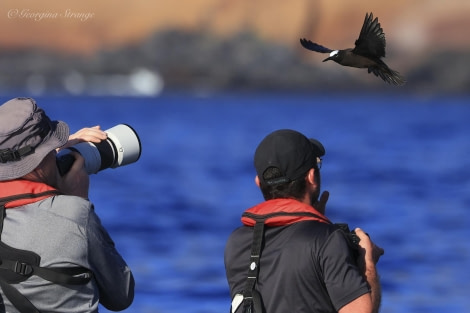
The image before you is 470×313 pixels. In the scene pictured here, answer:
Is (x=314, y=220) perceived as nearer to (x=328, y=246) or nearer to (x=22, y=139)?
(x=328, y=246)

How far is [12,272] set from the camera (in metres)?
4.09

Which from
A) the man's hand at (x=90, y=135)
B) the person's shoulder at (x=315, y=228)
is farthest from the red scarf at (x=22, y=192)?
the person's shoulder at (x=315, y=228)

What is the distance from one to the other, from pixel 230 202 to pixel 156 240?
7842mm

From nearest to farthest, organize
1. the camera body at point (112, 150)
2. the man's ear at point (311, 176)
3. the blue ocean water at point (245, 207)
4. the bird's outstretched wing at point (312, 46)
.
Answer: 1. the man's ear at point (311, 176)
2. the camera body at point (112, 150)
3. the bird's outstretched wing at point (312, 46)
4. the blue ocean water at point (245, 207)

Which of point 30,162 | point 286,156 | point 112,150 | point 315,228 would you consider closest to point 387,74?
point 286,156

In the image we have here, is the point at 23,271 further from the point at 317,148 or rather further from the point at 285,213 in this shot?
the point at 317,148

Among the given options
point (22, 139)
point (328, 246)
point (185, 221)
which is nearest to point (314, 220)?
point (328, 246)

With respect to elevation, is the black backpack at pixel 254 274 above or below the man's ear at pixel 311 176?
below

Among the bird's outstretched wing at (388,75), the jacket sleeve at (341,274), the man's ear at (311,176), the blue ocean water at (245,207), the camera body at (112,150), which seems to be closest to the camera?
the jacket sleeve at (341,274)

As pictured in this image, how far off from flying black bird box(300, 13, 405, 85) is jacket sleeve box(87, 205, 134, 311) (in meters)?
1.21

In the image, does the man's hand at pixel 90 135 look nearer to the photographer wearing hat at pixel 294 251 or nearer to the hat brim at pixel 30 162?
the hat brim at pixel 30 162

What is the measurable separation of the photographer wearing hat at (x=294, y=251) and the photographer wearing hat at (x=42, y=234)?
514 mm

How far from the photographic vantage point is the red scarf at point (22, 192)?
4.11m

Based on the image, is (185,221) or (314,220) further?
(185,221)
